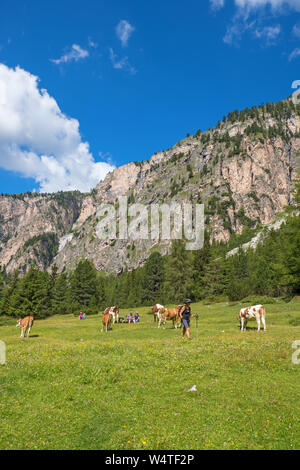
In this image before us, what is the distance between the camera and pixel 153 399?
11664mm

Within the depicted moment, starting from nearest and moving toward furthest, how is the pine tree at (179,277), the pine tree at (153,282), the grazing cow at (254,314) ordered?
the grazing cow at (254,314)
the pine tree at (179,277)
the pine tree at (153,282)

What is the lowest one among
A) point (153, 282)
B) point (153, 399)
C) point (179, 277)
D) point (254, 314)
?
point (153, 399)

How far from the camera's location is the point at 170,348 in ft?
61.5

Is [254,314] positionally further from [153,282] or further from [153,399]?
[153,282]

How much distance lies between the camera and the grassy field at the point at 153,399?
9.22 metres

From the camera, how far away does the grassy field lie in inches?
363

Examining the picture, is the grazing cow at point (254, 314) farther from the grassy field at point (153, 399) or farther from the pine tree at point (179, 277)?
the pine tree at point (179, 277)

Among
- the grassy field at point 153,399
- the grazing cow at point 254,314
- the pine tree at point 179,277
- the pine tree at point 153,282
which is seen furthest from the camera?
the pine tree at point 153,282

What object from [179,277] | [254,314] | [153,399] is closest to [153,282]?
[179,277]

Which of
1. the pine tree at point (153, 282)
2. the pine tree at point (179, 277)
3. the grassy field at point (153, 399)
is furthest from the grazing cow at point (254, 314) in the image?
the pine tree at point (153, 282)

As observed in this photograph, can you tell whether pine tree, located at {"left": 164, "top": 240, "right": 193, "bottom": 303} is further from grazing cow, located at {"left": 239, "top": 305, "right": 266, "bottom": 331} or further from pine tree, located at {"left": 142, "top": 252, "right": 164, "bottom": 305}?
grazing cow, located at {"left": 239, "top": 305, "right": 266, "bottom": 331}

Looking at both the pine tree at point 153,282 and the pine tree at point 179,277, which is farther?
the pine tree at point 153,282

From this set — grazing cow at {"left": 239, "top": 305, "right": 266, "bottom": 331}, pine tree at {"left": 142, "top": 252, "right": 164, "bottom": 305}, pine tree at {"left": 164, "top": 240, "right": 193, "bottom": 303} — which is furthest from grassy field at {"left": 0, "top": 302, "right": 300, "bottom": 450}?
pine tree at {"left": 142, "top": 252, "right": 164, "bottom": 305}

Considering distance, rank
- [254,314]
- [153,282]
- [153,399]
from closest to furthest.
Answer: [153,399] → [254,314] → [153,282]
